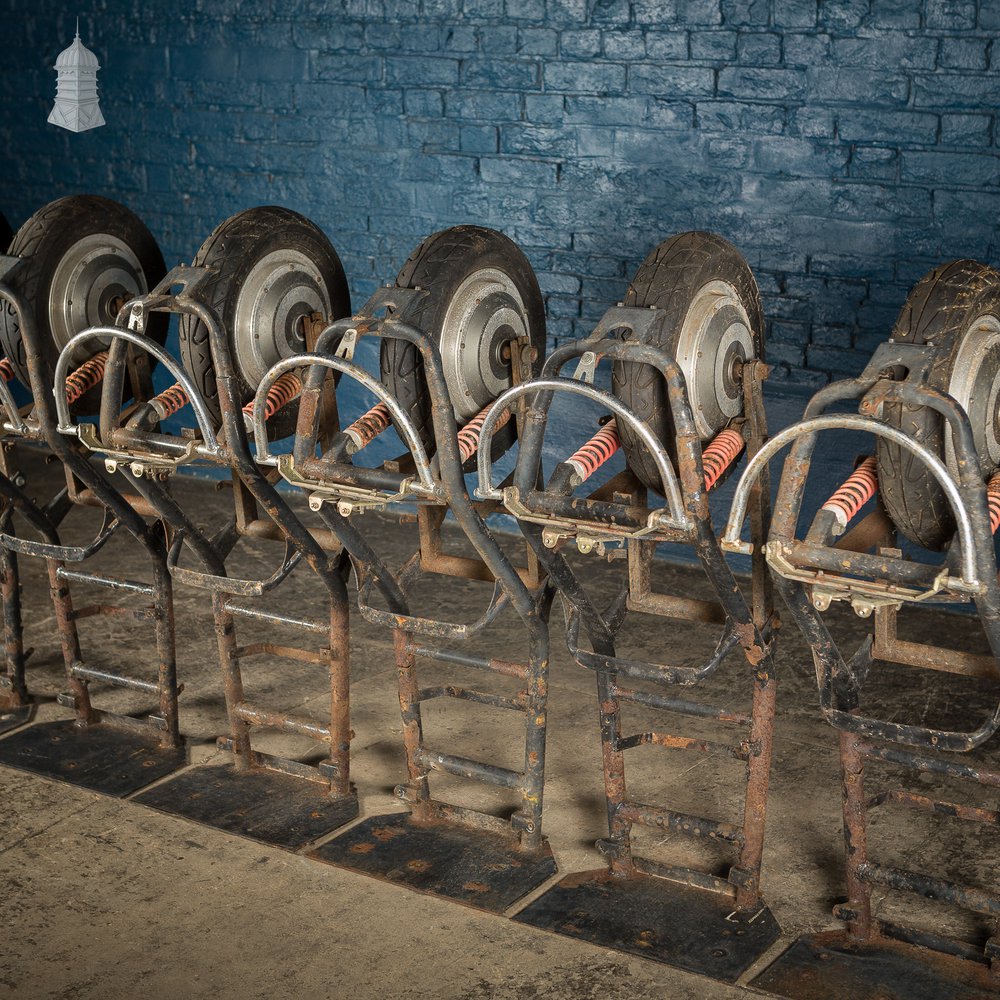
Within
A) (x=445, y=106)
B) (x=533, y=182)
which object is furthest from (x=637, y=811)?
(x=445, y=106)

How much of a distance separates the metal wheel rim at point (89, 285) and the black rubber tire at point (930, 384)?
7.35ft

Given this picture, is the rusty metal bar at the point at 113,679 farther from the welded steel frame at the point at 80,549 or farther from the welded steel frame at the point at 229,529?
the welded steel frame at the point at 229,529

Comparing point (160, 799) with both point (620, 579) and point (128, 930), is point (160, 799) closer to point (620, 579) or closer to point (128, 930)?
point (128, 930)

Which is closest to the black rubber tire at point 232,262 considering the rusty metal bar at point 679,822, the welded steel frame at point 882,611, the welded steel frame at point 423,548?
the welded steel frame at point 423,548

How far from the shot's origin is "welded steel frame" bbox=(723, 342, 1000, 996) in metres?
2.48

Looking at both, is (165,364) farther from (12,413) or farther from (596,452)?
(596,452)

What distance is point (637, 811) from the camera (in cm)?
329

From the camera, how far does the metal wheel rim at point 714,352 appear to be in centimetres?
296

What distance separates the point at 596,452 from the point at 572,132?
278cm

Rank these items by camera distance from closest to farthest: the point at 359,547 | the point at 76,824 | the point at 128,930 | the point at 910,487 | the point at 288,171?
the point at 910,487 < the point at 128,930 < the point at 359,547 < the point at 76,824 < the point at 288,171

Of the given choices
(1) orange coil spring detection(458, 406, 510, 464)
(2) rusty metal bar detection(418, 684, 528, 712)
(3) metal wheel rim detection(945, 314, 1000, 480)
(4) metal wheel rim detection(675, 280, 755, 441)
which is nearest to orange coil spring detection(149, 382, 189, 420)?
(1) orange coil spring detection(458, 406, 510, 464)

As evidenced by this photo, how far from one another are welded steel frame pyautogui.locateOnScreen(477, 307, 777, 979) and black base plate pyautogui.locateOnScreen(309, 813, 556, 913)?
0.52 feet

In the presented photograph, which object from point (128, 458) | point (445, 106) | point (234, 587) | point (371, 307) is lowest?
point (234, 587)

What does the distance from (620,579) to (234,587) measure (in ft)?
6.83
